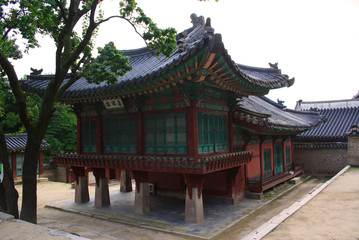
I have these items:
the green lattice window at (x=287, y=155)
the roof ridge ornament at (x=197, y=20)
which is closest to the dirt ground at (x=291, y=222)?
the green lattice window at (x=287, y=155)

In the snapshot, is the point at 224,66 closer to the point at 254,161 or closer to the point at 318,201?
the point at 318,201

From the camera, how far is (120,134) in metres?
15.4

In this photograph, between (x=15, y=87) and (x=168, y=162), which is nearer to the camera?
(x=15, y=87)

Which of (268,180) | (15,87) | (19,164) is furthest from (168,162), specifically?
(19,164)

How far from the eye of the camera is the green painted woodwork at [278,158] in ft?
68.8

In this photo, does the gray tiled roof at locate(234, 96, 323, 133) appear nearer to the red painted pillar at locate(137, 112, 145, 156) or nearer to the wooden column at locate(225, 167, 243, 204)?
the wooden column at locate(225, 167, 243, 204)

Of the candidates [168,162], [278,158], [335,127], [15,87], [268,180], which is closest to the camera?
[15,87]

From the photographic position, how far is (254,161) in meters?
18.0

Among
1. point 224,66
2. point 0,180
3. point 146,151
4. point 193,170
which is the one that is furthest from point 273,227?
Result: point 0,180

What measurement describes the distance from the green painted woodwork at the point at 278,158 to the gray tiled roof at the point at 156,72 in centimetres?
525

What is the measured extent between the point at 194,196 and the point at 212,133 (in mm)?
3197

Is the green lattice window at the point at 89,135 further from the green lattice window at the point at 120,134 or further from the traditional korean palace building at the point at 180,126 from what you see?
the green lattice window at the point at 120,134

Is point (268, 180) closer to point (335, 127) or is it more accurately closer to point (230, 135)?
point (230, 135)

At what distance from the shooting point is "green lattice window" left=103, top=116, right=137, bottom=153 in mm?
14859
